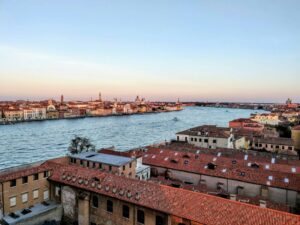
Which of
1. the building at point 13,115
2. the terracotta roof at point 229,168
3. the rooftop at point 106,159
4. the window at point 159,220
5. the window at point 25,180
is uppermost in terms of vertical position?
the rooftop at point 106,159

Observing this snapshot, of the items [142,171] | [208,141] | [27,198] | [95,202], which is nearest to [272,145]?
[208,141]

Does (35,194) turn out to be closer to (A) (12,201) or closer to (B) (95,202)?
(A) (12,201)

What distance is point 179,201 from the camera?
1318 centimetres

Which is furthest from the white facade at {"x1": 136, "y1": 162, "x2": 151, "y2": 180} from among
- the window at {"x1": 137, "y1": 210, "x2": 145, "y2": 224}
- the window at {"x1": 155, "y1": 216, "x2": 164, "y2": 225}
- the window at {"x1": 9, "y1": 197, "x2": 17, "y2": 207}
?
the window at {"x1": 9, "y1": 197, "x2": 17, "y2": 207}

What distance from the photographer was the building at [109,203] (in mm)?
11911

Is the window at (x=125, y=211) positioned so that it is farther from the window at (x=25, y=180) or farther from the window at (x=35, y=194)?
the window at (x=25, y=180)

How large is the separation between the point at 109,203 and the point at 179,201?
447 cm

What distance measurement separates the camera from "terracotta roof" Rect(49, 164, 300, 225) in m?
11.4

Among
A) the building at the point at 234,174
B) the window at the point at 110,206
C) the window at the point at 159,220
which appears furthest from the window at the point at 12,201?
the building at the point at 234,174

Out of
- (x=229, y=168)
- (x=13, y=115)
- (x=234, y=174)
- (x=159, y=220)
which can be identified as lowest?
(x=13, y=115)

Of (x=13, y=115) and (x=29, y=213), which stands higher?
(x=29, y=213)

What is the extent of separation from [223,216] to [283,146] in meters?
31.8

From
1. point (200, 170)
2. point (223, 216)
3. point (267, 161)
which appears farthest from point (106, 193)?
point (267, 161)

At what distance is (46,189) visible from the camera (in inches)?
697
